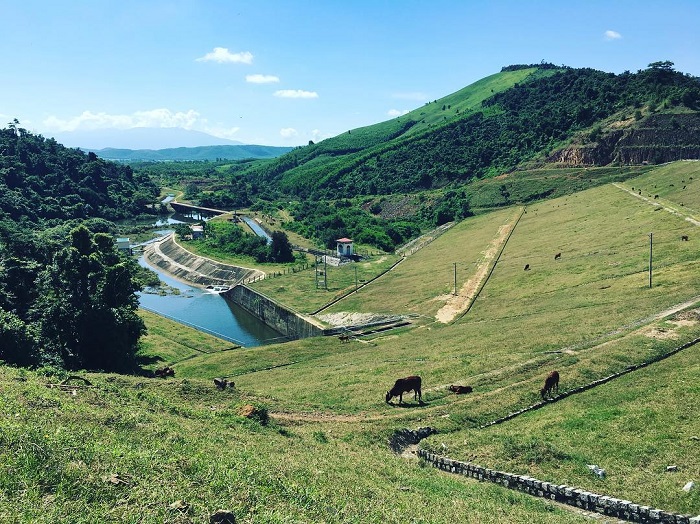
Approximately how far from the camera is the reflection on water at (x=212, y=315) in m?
73.5

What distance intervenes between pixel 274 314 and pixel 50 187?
127 meters

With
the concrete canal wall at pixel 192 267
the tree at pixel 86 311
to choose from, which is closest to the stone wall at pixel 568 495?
the tree at pixel 86 311

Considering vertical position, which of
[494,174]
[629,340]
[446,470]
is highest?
[494,174]

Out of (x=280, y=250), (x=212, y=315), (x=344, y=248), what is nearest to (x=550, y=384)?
(x=212, y=315)

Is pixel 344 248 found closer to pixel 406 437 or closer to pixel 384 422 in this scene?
pixel 384 422

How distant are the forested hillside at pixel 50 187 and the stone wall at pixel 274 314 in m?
79.7

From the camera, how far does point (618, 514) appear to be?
17.2 meters

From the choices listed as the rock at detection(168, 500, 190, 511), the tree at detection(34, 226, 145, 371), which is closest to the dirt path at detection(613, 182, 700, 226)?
the tree at detection(34, 226, 145, 371)

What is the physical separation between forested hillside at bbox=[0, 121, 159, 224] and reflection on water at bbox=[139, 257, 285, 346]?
214ft

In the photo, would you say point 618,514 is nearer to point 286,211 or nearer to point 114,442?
point 114,442

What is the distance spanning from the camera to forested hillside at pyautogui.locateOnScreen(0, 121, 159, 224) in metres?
146

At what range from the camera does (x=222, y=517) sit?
13.1 m

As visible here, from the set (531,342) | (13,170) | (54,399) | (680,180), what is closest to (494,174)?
(680,180)

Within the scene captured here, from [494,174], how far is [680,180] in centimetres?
7164
